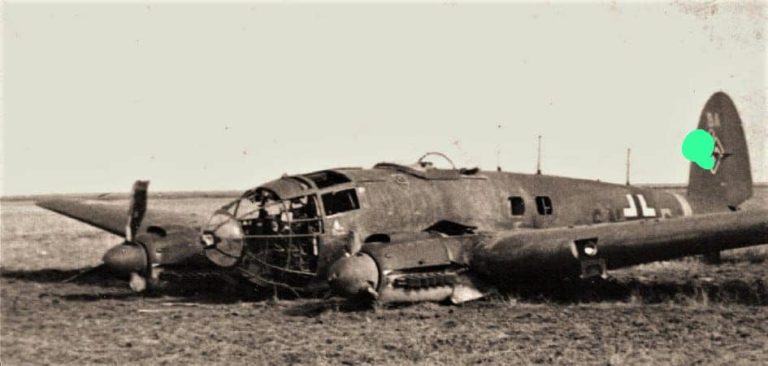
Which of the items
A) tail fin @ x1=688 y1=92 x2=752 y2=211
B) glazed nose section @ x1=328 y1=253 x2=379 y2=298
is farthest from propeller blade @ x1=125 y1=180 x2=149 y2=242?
tail fin @ x1=688 y1=92 x2=752 y2=211

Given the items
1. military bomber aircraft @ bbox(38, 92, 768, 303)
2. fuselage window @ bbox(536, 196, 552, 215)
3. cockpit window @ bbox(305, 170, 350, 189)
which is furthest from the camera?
fuselage window @ bbox(536, 196, 552, 215)

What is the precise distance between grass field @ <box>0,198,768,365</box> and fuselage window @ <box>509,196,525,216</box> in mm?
1819

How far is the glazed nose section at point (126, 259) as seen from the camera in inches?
529

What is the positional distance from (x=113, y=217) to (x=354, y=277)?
9029mm

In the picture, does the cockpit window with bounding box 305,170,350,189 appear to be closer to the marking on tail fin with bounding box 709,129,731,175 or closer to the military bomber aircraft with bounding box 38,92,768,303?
the military bomber aircraft with bounding box 38,92,768,303

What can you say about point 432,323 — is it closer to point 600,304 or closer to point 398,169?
point 600,304

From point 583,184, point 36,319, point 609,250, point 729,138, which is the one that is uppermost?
point 729,138

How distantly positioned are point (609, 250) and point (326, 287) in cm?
497

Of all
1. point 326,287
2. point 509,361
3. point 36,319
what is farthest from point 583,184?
point 36,319

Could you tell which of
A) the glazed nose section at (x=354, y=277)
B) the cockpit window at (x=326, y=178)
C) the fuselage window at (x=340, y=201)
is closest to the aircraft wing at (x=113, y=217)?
the cockpit window at (x=326, y=178)

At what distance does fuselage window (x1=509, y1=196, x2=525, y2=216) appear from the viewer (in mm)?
16047

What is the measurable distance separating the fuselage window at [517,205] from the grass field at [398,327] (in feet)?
5.97

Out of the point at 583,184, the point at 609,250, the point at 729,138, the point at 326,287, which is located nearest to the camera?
the point at 609,250

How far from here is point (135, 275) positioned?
13.7 meters
